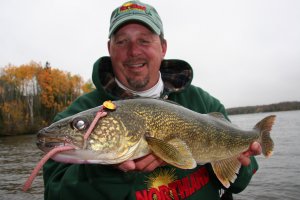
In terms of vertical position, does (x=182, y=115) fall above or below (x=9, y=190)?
above

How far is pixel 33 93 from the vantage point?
57875mm

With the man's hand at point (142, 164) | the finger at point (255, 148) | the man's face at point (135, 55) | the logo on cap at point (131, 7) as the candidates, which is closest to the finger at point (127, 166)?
the man's hand at point (142, 164)

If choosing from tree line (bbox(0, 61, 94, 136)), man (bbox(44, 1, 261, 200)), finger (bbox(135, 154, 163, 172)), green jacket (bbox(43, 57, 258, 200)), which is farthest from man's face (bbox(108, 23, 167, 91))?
tree line (bbox(0, 61, 94, 136))

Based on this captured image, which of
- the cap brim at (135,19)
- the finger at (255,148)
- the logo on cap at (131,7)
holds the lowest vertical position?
the finger at (255,148)

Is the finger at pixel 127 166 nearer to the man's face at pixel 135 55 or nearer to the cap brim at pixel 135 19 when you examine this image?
the man's face at pixel 135 55

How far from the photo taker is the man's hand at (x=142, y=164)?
2.80 metres

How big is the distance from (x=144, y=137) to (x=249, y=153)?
6.63ft

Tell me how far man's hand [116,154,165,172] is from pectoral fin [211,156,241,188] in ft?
3.49

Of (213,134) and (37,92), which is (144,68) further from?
(37,92)

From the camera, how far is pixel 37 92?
58.3m

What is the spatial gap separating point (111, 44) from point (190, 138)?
6.40 feet

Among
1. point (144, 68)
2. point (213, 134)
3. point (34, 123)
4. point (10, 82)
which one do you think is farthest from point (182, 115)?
point (10, 82)

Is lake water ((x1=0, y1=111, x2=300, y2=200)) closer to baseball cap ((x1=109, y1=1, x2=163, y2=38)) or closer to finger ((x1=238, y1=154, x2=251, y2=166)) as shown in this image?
finger ((x1=238, y1=154, x2=251, y2=166))

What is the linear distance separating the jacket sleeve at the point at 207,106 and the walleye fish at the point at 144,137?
13.4 inches
